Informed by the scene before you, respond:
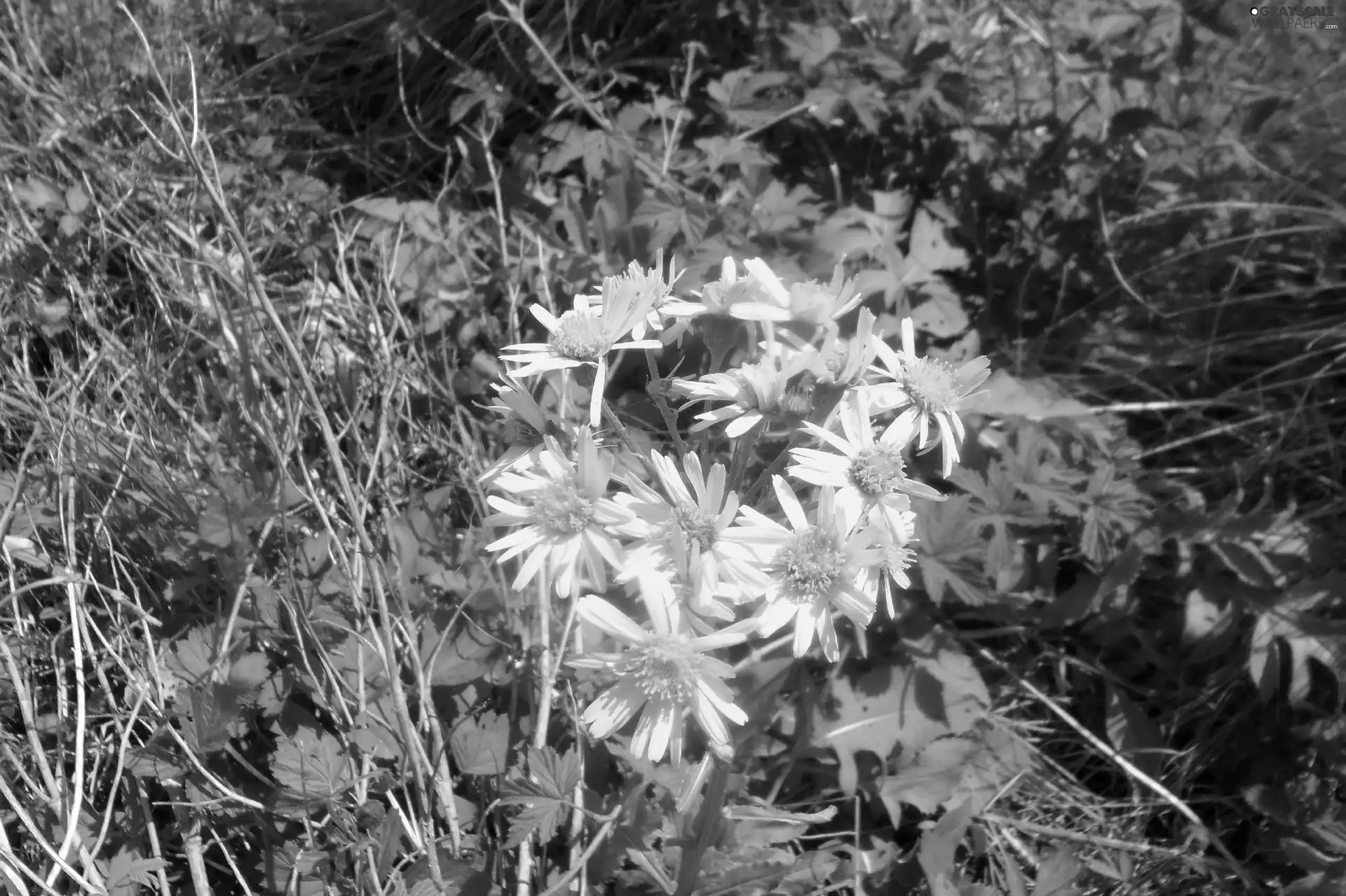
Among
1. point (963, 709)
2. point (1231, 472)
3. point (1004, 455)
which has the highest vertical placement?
point (1004, 455)

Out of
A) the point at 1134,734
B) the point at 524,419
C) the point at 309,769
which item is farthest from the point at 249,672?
the point at 1134,734

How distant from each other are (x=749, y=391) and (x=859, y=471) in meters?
0.28

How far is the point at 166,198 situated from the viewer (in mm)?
3266

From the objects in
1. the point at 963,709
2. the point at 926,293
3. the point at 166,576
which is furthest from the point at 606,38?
the point at 963,709

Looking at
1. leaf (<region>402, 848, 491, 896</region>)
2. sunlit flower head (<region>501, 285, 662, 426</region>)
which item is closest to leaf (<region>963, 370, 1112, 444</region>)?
sunlit flower head (<region>501, 285, 662, 426</region>)

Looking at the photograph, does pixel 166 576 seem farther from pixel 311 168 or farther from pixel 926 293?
pixel 926 293

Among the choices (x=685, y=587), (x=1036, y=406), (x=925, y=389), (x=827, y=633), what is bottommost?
(x=1036, y=406)

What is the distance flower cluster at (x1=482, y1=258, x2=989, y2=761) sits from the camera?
1652 millimetres

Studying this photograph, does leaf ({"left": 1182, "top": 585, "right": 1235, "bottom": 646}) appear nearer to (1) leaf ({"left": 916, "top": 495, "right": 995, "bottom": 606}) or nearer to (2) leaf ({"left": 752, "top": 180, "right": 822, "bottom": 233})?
(1) leaf ({"left": 916, "top": 495, "right": 995, "bottom": 606})

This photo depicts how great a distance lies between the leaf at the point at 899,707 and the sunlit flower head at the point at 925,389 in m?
1.10

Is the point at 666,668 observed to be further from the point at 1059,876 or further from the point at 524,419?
the point at 1059,876

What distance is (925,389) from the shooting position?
1920 mm

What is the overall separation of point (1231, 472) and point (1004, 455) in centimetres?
124

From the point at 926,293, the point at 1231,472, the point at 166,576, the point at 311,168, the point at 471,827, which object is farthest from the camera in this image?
the point at 311,168
